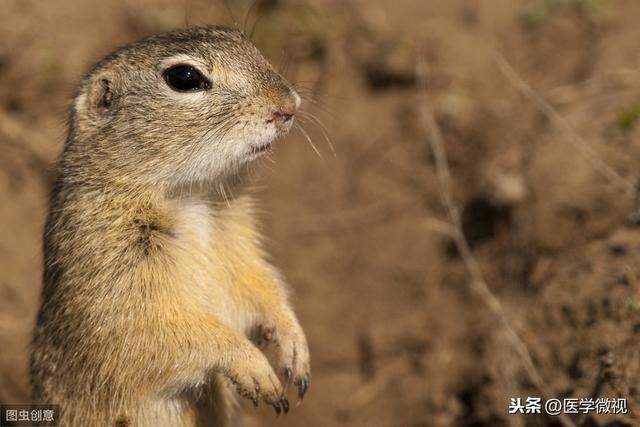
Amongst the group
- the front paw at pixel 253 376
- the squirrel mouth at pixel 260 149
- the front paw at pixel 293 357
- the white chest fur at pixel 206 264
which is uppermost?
the squirrel mouth at pixel 260 149

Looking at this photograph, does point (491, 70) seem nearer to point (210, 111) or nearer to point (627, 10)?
point (627, 10)

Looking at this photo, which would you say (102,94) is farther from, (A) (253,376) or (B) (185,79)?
(A) (253,376)

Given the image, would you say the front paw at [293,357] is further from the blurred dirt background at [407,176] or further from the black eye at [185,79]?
the blurred dirt background at [407,176]

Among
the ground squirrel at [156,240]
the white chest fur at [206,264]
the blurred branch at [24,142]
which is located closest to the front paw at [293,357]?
the ground squirrel at [156,240]

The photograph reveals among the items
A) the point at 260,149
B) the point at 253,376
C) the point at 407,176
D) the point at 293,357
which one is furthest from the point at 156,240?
the point at 407,176

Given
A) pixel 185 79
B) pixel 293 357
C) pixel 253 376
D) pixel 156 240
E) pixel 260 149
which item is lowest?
pixel 293 357

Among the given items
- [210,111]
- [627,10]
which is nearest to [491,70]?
[627,10]
